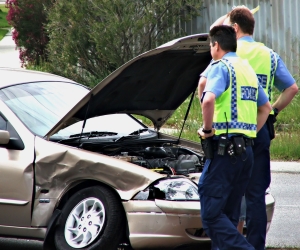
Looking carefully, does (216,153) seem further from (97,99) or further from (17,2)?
(17,2)

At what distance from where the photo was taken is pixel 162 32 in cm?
1636

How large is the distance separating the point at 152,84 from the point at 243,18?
132cm

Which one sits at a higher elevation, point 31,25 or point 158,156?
point 31,25

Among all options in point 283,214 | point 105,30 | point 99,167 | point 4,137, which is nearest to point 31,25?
point 105,30

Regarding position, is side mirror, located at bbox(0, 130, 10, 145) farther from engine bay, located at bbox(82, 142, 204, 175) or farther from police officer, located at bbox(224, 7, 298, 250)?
police officer, located at bbox(224, 7, 298, 250)

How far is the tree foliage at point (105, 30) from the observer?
15.3m

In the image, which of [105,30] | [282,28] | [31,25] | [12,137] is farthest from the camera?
[31,25]

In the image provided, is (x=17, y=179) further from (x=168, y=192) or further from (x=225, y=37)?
(x=225, y=37)

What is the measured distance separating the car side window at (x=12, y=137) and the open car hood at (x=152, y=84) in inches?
9.9

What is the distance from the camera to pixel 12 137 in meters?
6.04

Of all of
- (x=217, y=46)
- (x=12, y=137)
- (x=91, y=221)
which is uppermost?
(x=217, y=46)

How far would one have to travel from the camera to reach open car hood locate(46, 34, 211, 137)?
19.7 ft

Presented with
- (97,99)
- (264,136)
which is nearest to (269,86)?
(264,136)

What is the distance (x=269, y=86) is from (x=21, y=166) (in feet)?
6.70
